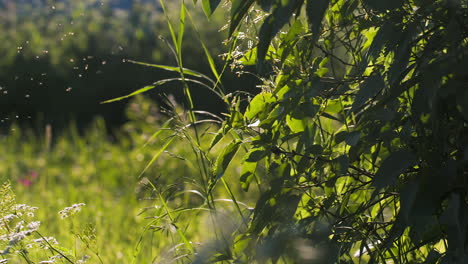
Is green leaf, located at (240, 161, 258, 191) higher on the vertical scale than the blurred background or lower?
higher

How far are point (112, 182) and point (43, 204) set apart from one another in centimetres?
49

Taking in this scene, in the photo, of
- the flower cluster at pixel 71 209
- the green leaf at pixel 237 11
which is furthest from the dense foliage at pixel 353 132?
the flower cluster at pixel 71 209

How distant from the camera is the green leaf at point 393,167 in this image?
120cm

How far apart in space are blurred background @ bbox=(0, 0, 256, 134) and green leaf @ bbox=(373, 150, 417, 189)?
4.07m

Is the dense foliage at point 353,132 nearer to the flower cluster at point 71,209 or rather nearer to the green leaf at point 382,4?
the green leaf at point 382,4

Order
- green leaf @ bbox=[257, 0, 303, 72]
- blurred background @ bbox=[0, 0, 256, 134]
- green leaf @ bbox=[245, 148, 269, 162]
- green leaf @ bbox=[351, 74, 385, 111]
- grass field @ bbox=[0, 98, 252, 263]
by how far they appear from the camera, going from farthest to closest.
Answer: blurred background @ bbox=[0, 0, 256, 134] → grass field @ bbox=[0, 98, 252, 263] → green leaf @ bbox=[245, 148, 269, 162] → green leaf @ bbox=[351, 74, 385, 111] → green leaf @ bbox=[257, 0, 303, 72]

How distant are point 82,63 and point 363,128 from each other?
5559mm

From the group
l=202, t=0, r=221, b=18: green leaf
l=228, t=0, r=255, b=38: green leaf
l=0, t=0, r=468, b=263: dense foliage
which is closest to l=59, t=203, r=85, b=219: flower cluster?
l=0, t=0, r=468, b=263: dense foliage

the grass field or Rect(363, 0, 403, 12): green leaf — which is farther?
the grass field

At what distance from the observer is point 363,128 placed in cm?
138

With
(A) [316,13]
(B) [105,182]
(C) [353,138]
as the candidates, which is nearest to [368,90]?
(C) [353,138]

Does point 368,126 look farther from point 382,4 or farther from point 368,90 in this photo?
point 382,4

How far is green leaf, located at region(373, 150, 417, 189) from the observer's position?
47.3 inches

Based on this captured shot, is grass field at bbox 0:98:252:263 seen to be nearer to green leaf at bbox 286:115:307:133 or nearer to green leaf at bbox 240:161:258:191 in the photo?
green leaf at bbox 240:161:258:191
